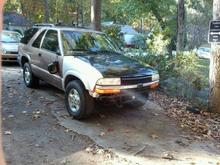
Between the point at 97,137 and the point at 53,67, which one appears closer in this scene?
the point at 97,137

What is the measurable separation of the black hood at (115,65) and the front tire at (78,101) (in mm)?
498

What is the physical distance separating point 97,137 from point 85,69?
127cm

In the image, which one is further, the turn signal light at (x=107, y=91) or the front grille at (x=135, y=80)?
the front grille at (x=135, y=80)

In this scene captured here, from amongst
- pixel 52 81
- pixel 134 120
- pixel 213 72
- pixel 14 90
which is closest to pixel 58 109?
pixel 52 81

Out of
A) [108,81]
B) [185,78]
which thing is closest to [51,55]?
[108,81]

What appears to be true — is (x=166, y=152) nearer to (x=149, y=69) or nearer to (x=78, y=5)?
(x=149, y=69)

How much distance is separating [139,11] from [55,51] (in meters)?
16.0

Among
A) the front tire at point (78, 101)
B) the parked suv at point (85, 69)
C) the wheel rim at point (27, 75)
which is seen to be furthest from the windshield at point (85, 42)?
the wheel rim at point (27, 75)

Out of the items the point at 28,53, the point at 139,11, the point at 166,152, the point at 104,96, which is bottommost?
the point at 166,152

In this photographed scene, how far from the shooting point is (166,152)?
5977 mm

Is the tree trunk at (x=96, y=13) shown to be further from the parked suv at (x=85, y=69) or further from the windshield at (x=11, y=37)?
the parked suv at (x=85, y=69)

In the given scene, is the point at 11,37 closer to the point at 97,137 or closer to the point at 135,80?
the point at 135,80

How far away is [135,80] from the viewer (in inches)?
280

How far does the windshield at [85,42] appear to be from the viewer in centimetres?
805
